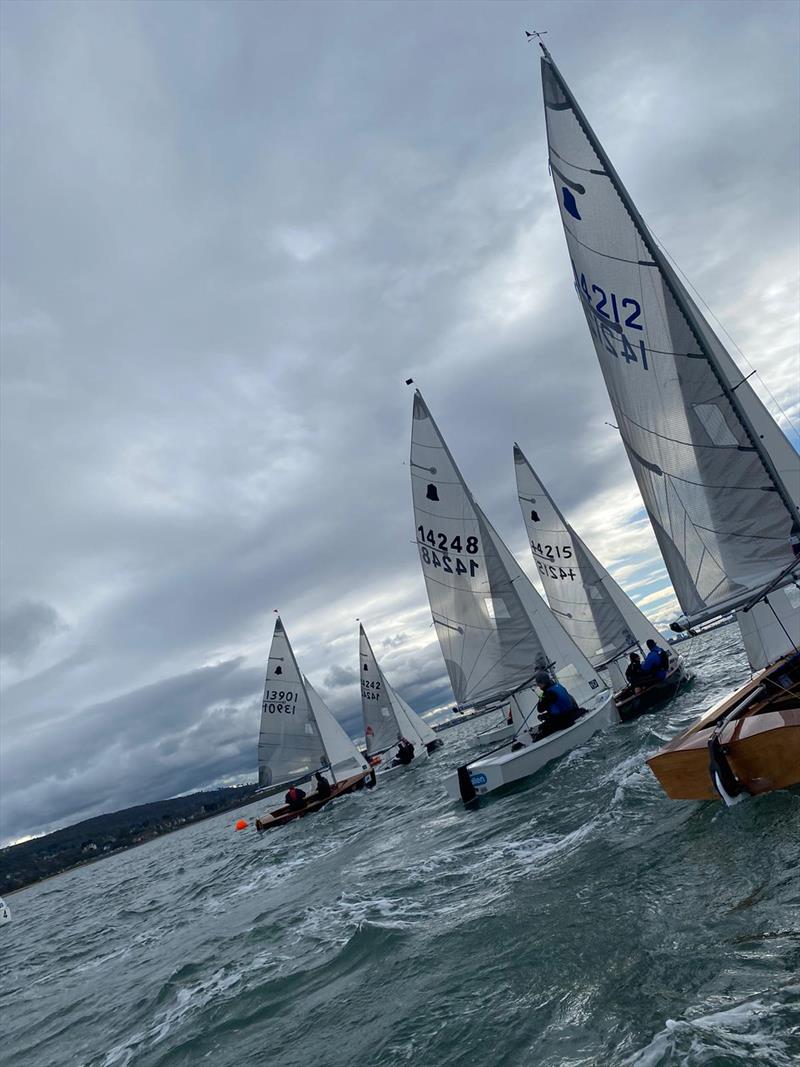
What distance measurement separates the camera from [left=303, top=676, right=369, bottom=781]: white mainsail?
107 ft

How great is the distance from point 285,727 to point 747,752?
91.7 feet

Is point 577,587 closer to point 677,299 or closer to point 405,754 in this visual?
point 405,754

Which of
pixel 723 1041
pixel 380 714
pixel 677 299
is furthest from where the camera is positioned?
pixel 380 714

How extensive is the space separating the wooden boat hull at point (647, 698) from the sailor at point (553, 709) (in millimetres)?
2152

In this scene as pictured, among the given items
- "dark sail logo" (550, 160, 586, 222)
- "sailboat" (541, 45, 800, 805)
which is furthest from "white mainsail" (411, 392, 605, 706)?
"dark sail logo" (550, 160, 586, 222)

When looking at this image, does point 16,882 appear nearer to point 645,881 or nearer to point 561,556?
point 561,556

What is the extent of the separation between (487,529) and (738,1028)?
1675 cm

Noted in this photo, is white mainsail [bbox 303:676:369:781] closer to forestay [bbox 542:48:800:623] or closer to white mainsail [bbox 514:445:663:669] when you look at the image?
white mainsail [bbox 514:445:663:669]

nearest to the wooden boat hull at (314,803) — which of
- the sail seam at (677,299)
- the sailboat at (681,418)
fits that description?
the sailboat at (681,418)

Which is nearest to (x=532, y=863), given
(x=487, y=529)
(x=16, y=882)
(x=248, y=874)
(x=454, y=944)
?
(x=454, y=944)

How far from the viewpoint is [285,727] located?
3250 centimetres

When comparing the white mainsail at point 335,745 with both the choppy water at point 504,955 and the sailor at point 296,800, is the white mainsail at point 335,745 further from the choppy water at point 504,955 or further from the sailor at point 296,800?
the choppy water at point 504,955

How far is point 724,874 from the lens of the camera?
6.15 m

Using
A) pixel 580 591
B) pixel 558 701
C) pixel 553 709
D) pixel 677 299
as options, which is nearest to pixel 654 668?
pixel 558 701
